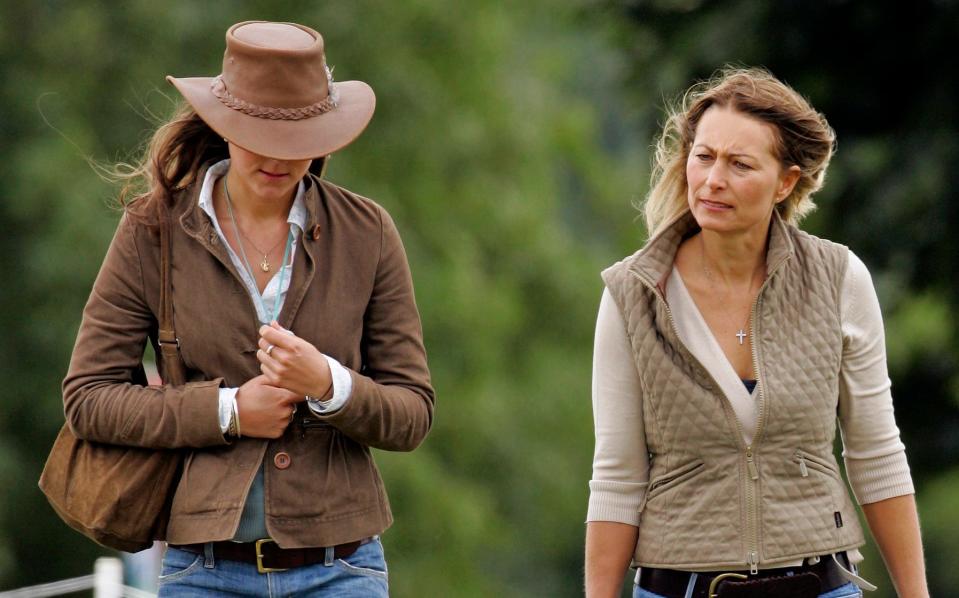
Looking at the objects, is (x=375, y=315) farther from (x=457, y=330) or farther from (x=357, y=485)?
(x=457, y=330)

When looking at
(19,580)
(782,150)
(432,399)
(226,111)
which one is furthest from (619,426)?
(19,580)

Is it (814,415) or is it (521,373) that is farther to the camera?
(521,373)

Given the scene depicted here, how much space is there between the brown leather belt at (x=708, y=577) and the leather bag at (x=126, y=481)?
1.08 metres

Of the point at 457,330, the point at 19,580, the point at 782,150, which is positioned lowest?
the point at 19,580

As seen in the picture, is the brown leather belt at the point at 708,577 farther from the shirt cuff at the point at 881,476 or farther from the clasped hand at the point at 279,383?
the clasped hand at the point at 279,383

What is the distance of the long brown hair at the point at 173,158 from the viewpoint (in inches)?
162

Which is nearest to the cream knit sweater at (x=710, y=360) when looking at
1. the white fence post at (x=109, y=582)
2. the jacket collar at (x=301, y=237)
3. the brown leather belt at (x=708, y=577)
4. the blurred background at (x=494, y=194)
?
the brown leather belt at (x=708, y=577)

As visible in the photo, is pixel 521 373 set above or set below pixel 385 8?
below

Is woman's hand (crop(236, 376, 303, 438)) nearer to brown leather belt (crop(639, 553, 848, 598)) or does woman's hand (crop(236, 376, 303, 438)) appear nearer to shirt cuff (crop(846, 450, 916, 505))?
brown leather belt (crop(639, 553, 848, 598))

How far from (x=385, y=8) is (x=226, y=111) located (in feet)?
48.0

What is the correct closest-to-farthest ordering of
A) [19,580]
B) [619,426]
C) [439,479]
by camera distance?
[619,426] → [19,580] → [439,479]

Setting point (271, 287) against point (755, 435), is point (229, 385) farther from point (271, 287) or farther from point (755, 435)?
point (755, 435)

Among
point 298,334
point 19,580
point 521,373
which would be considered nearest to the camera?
point 298,334

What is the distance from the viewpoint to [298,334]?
13.2 feet
